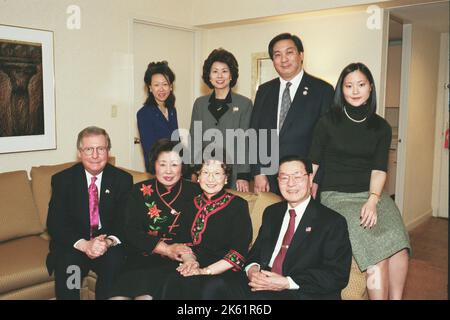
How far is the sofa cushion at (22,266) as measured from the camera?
2.62 m

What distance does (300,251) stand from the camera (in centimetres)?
213

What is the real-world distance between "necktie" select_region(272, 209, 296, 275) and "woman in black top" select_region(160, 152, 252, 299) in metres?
0.20

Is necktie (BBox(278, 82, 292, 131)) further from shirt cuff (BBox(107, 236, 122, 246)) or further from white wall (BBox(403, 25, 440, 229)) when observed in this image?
white wall (BBox(403, 25, 440, 229))

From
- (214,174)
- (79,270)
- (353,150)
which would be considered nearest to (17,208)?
(79,270)

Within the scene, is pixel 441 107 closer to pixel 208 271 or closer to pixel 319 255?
pixel 319 255

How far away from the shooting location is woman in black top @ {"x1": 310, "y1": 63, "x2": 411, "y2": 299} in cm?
227

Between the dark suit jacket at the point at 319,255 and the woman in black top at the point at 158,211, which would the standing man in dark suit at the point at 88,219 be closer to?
the woman in black top at the point at 158,211

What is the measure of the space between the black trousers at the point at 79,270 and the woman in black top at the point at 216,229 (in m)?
0.45

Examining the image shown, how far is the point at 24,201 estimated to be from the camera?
10.5ft

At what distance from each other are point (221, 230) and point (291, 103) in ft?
3.14

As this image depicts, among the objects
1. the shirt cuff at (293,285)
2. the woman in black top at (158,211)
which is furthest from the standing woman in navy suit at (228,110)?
the shirt cuff at (293,285)
